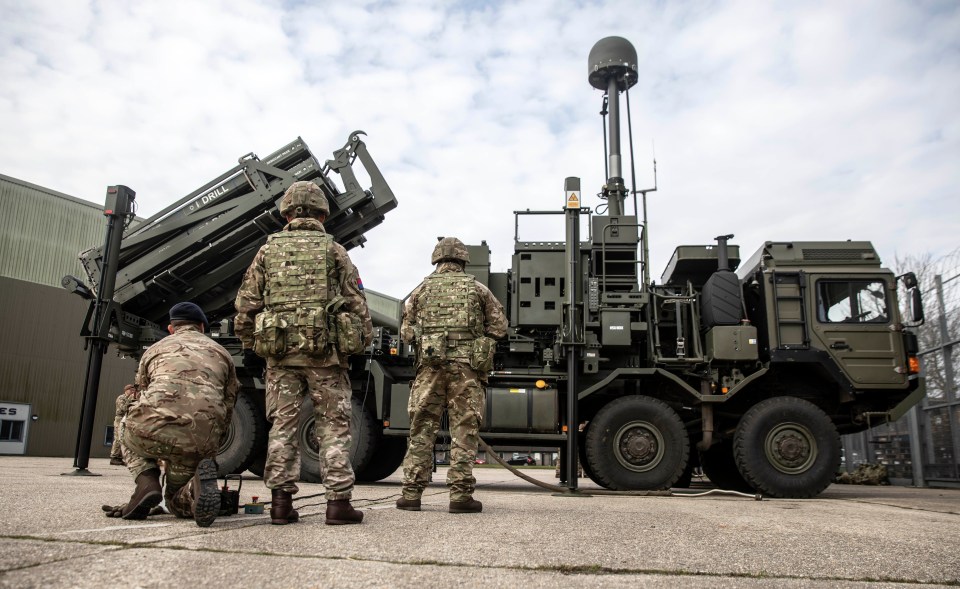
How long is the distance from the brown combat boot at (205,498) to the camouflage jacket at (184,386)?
0.27 m

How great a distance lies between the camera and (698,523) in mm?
3818

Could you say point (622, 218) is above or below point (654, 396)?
above

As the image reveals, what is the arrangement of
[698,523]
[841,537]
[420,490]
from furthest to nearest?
[420,490] → [698,523] → [841,537]

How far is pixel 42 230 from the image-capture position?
19.8m

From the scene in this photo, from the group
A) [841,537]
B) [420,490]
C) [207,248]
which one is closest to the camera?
[841,537]

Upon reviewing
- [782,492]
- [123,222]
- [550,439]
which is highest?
[123,222]

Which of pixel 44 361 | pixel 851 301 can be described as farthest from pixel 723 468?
pixel 44 361

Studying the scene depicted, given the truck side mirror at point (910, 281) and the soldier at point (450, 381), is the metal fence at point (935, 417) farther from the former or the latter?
the soldier at point (450, 381)

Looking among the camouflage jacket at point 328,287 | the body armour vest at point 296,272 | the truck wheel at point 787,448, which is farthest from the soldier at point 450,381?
the truck wheel at point 787,448

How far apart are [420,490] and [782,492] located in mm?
4386

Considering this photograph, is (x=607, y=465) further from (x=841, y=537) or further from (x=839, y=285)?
(x=841, y=537)

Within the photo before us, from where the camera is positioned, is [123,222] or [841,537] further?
[123,222]

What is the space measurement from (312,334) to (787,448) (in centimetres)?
554

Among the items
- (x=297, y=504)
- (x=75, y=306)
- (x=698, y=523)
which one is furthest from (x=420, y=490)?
(x=75, y=306)
